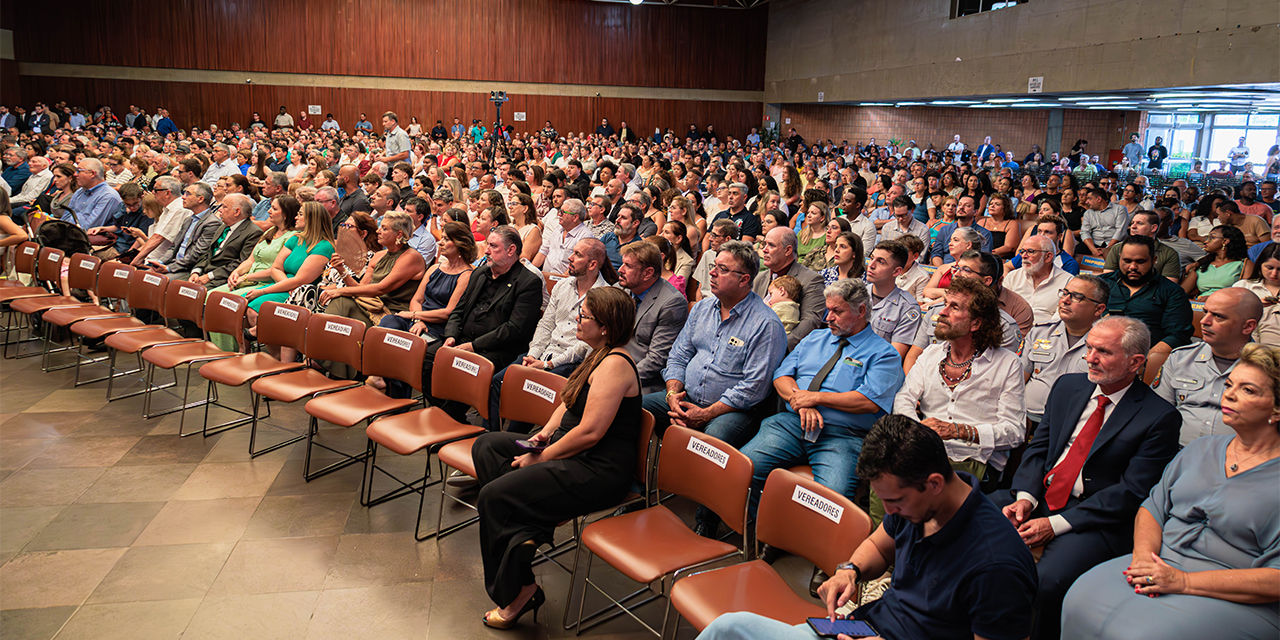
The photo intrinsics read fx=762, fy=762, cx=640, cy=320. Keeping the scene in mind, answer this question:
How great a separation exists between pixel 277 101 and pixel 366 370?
22.9m

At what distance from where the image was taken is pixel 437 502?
3.92m

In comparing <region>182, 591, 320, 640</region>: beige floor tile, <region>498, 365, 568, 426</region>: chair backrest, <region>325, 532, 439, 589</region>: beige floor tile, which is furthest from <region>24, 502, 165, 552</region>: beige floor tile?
<region>498, 365, 568, 426</region>: chair backrest

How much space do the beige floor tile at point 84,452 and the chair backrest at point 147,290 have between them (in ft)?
3.87

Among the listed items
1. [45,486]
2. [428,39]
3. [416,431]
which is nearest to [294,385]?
[416,431]

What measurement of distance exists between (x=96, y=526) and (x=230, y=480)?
2.06ft

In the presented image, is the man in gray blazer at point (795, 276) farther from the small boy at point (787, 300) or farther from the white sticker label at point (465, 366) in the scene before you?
the white sticker label at point (465, 366)

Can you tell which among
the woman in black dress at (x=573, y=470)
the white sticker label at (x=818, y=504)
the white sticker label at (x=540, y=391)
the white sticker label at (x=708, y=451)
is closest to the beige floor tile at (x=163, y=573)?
the woman in black dress at (x=573, y=470)

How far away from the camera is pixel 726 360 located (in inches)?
144

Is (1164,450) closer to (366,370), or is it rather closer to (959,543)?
(959,543)

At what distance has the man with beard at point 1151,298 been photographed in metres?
4.19

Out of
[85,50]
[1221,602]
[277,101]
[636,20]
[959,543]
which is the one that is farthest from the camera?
[636,20]

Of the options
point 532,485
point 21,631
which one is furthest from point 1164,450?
point 21,631

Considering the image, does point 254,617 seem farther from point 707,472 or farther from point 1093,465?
point 1093,465

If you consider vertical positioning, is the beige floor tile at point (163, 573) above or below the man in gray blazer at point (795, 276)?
below
